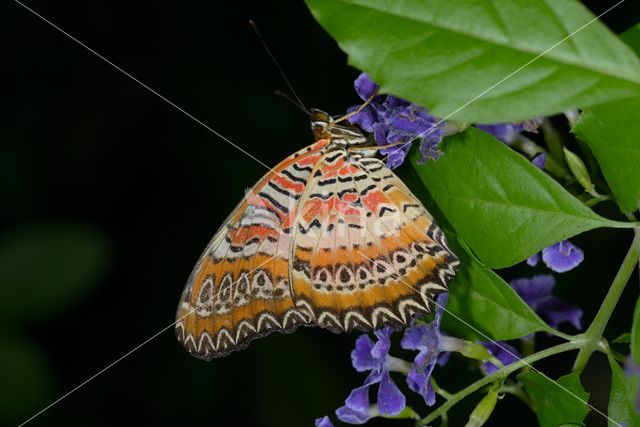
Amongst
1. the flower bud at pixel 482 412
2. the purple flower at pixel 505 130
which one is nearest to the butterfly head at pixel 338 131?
the purple flower at pixel 505 130

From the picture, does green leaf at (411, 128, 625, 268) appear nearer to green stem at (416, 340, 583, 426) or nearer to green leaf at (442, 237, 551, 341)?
green leaf at (442, 237, 551, 341)

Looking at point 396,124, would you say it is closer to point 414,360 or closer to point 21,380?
point 414,360

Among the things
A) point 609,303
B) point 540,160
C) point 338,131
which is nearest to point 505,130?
point 540,160

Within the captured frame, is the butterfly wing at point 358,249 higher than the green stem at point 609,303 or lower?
higher

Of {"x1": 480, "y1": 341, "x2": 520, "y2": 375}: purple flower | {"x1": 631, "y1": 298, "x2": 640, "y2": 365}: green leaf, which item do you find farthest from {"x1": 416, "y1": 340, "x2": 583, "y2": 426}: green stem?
{"x1": 631, "y1": 298, "x2": 640, "y2": 365}: green leaf

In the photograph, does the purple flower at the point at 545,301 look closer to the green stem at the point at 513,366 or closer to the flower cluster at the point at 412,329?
the flower cluster at the point at 412,329
